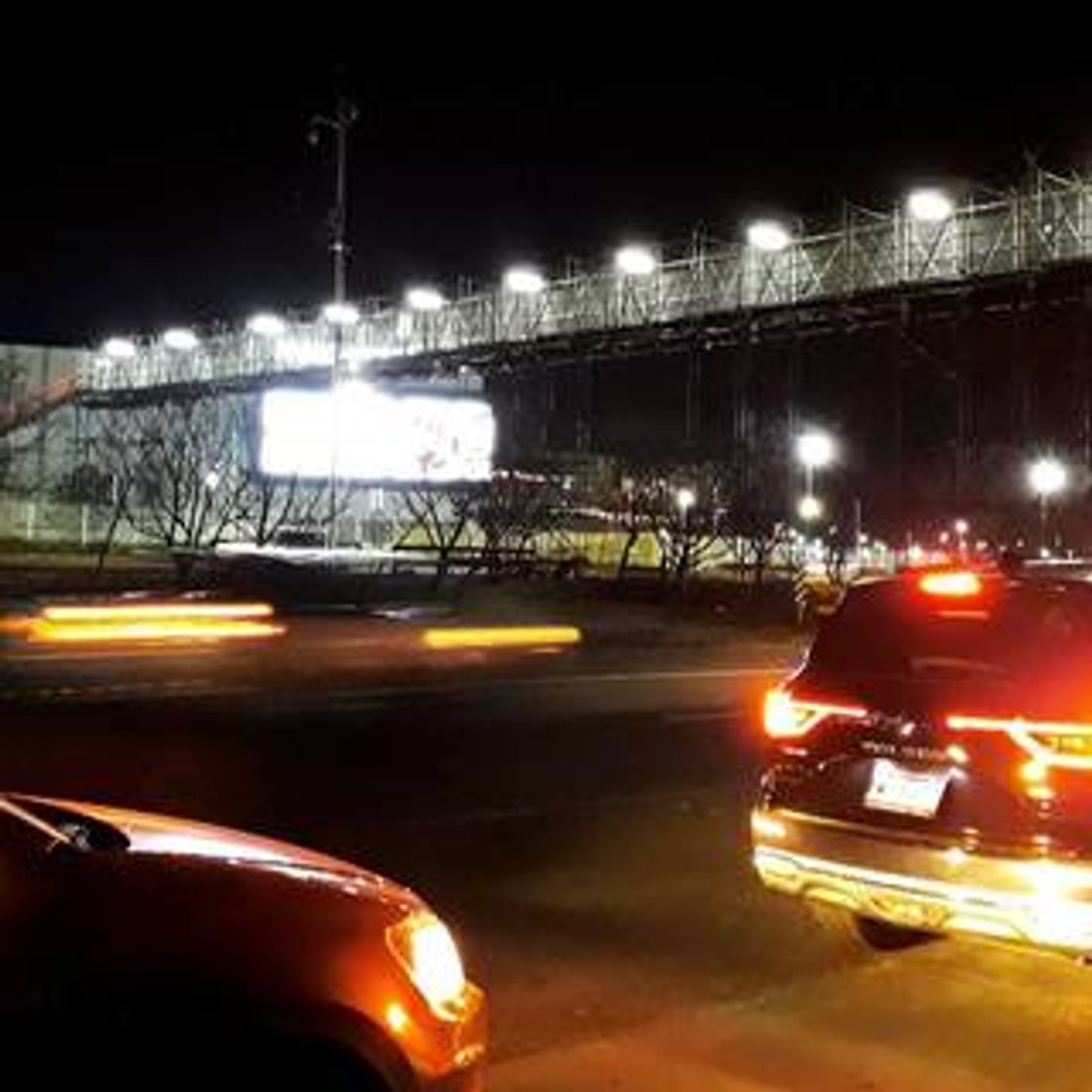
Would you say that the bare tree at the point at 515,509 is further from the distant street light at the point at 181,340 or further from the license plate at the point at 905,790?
the license plate at the point at 905,790

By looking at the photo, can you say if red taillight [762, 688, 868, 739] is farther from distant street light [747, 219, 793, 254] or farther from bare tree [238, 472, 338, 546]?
bare tree [238, 472, 338, 546]

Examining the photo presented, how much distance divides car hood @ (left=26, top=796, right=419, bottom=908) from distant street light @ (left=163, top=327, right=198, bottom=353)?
7448cm

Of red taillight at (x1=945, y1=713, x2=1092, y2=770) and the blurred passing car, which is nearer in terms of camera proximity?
the blurred passing car

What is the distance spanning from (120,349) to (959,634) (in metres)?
77.0

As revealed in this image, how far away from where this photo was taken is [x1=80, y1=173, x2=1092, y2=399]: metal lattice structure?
145 ft

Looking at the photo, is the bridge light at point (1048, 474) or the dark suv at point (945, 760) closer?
the dark suv at point (945, 760)

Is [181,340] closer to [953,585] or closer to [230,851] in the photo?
[953,585]

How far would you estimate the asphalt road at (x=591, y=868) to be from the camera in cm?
712

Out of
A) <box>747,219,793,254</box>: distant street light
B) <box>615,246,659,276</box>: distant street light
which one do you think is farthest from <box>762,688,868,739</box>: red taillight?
<box>615,246,659,276</box>: distant street light

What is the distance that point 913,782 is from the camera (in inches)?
297

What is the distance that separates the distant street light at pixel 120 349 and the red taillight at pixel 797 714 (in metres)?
75.4

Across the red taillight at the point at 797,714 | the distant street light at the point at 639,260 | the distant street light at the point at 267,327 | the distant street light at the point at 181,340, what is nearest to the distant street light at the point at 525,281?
the distant street light at the point at 639,260

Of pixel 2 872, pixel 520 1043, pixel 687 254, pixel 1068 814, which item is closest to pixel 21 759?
pixel 520 1043

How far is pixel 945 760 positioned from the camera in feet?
24.5
